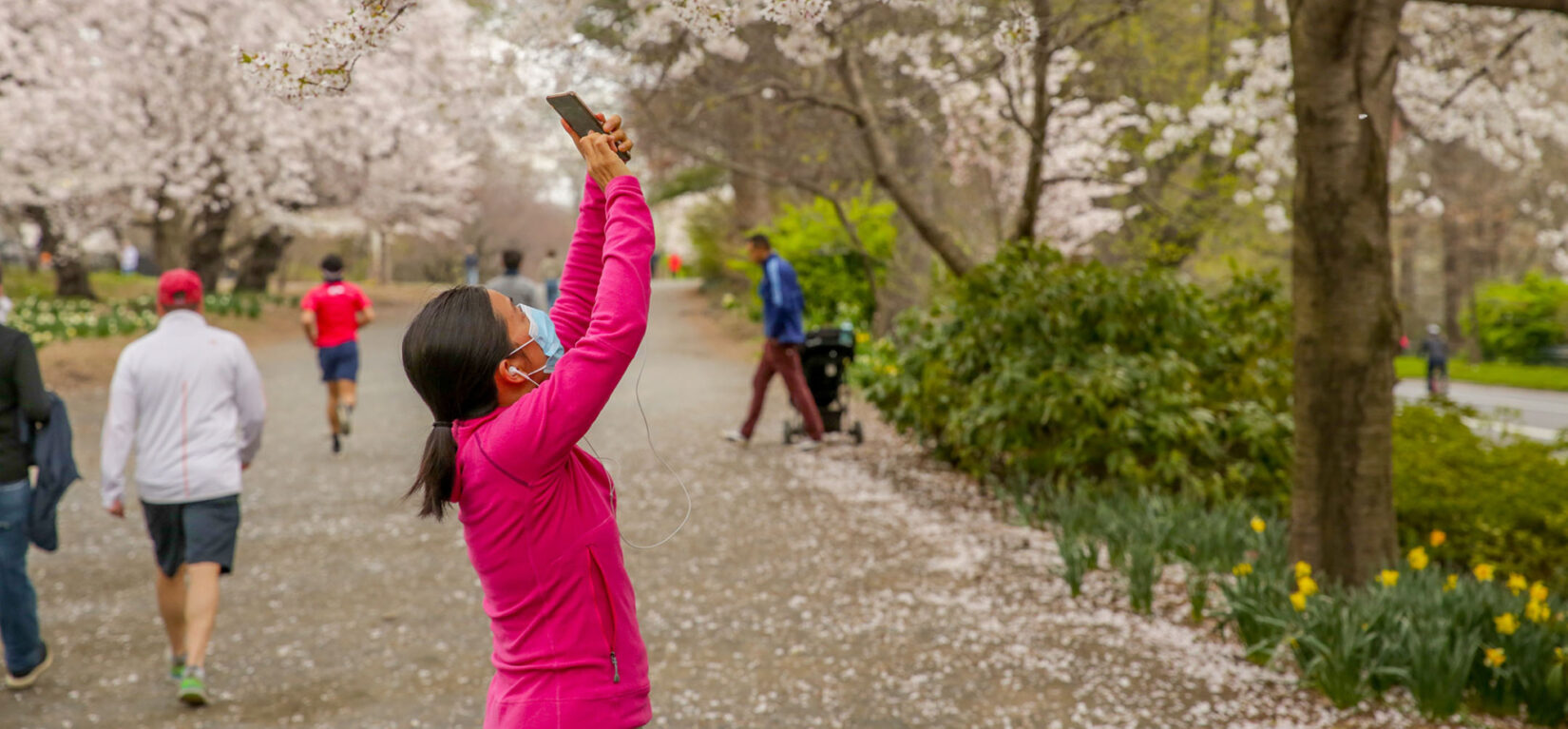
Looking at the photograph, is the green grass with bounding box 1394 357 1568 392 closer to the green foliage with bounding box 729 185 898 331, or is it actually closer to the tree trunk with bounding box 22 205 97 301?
the green foliage with bounding box 729 185 898 331

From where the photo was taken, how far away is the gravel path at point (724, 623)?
4320 millimetres

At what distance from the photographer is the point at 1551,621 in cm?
411

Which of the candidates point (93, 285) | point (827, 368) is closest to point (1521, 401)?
point (827, 368)

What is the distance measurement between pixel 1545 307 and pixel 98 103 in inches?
1202

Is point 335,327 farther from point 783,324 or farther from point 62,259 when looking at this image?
point 62,259

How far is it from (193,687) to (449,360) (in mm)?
3259

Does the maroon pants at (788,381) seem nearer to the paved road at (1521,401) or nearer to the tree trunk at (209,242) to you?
the paved road at (1521,401)

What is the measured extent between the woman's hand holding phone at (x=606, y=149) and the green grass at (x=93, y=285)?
26300 mm

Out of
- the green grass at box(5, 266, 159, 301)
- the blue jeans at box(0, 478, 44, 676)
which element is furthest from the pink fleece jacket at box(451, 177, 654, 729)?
the green grass at box(5, 266, 159, 301)

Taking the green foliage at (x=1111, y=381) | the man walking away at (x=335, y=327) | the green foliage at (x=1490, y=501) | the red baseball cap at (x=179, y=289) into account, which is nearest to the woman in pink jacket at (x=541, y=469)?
the red baseball cap at (x=179, y=289)

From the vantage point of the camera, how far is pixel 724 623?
212 inches

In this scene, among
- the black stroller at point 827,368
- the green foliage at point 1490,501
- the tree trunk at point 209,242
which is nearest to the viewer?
the green foliage at point 1490,501

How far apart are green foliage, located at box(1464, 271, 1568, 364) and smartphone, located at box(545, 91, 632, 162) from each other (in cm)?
2937

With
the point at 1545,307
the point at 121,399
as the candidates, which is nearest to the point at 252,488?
the point at 121,399
